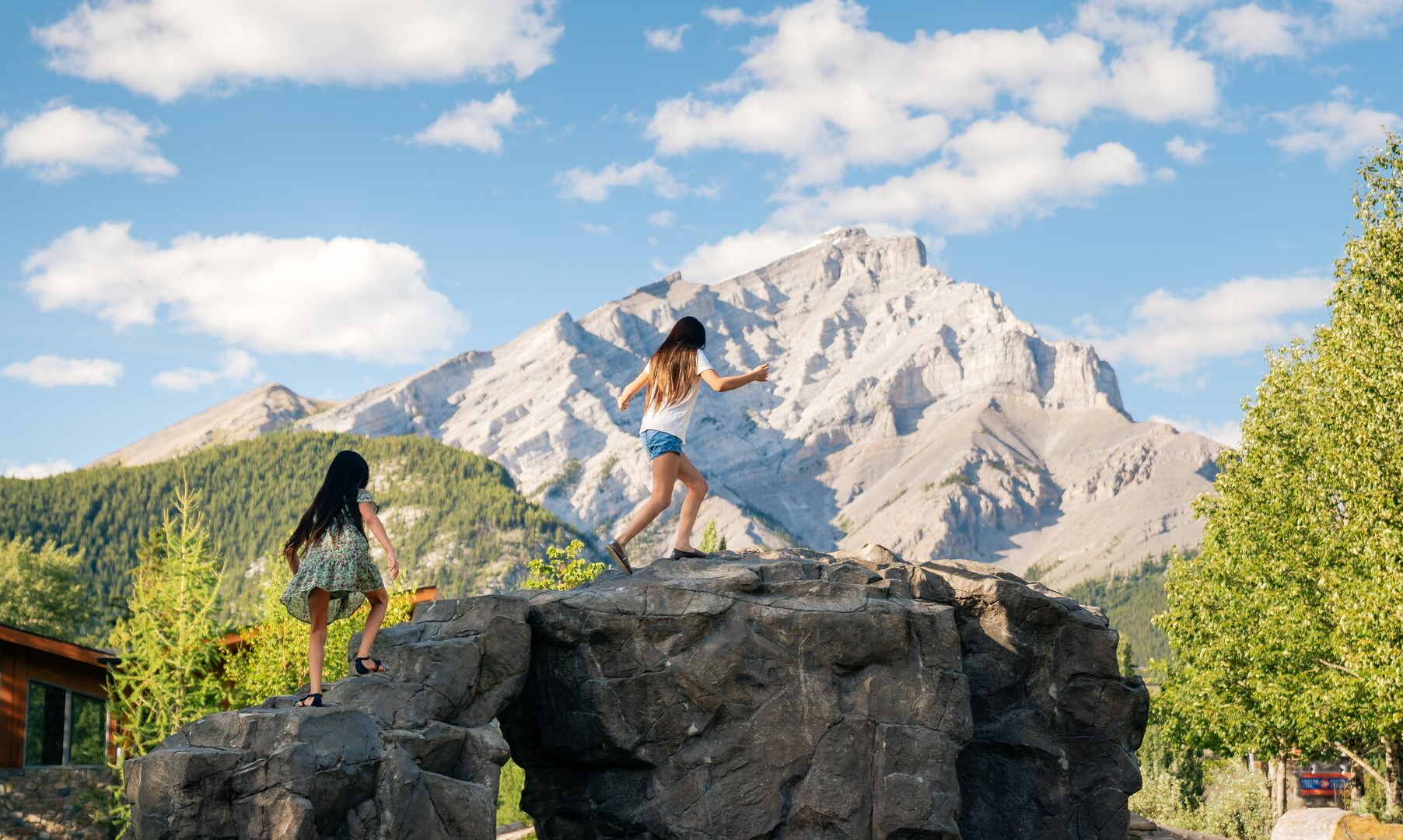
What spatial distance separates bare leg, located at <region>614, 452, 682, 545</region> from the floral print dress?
343 cm

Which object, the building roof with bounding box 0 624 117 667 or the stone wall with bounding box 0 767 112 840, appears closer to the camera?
the stone wall with bounding box 0 767 112 840

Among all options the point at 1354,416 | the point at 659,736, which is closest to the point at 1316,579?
the point at 1354,416

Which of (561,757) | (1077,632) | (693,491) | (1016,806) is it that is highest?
(693,491)

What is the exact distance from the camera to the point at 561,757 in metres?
15.2

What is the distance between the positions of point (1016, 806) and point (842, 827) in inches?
136

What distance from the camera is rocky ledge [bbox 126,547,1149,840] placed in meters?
13.1

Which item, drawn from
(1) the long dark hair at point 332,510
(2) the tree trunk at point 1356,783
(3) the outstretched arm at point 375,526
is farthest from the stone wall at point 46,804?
(2) the tree trunk at point 1356,783

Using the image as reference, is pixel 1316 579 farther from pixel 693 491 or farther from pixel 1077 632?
pixel 693 491

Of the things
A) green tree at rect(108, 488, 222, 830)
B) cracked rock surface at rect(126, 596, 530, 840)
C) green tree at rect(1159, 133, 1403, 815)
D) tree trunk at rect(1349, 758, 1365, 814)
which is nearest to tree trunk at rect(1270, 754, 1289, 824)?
green tree at rect(1159, 133, 1403, 815)

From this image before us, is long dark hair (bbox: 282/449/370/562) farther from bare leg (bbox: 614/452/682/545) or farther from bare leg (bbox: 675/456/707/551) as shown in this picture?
bare leg (bbox: 675/456/707/551)

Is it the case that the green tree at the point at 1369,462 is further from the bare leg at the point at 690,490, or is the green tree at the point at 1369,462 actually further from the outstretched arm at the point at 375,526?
the outstretched arm at the point at 375,526

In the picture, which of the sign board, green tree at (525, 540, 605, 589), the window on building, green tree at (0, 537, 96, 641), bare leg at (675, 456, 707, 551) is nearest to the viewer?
bare leg at (675, 456, 707, 551)

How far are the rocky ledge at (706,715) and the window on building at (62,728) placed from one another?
78.7 ft

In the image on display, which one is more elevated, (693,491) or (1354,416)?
(1354,416)
